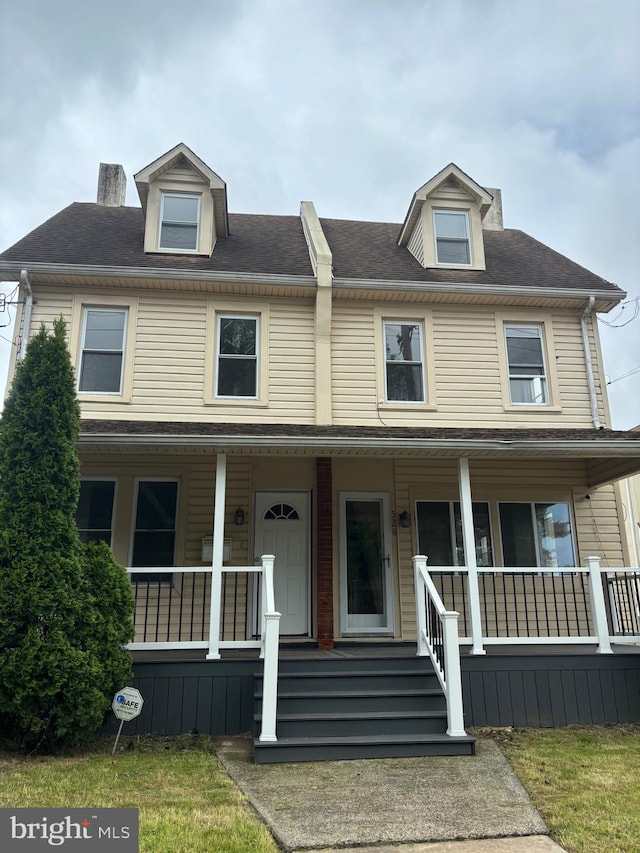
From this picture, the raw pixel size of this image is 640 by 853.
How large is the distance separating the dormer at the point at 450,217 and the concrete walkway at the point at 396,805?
318 inches

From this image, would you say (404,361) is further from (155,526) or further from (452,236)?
(155,526)

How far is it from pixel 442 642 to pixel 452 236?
7402 millimetres

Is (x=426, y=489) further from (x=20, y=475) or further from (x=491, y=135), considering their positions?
(x=491, y=135)

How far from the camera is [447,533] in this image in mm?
9508

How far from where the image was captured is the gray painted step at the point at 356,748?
18.1ft

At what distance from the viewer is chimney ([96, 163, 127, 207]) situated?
488 inches

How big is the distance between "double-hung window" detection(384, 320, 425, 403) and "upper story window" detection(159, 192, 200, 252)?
3.70 meters

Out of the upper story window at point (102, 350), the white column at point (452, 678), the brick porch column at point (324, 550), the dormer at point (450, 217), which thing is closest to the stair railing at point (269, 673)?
the white column at point (452, 678)

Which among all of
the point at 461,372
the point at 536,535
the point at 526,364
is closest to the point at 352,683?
the point at 536,535

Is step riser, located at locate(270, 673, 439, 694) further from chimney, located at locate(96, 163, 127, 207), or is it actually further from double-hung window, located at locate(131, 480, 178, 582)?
chimney, located at locate(96, 163, 127, 207)

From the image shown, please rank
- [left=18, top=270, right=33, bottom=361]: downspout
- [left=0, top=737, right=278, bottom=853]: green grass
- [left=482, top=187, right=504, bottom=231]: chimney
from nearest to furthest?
1. [left=0, top=737, right=278, bottom=853]: green grass
2. [left=18, top=270, right=33, bottom=361]: downspout
3. [left=482, top=187, right=504, bottom=231]: chimney

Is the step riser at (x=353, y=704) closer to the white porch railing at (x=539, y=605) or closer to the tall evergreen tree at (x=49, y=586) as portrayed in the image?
the tall evergreen tree at (x=49, y=586)

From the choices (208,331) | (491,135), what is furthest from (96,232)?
(491,135)

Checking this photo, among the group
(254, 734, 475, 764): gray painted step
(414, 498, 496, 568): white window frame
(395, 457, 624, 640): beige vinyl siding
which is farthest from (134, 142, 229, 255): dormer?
(254, 734, 475, 764): gray painted step
